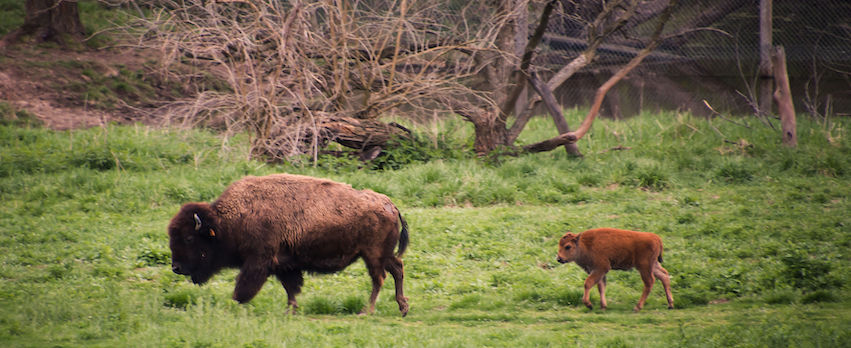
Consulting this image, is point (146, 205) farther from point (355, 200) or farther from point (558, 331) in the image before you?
point (558, 331)

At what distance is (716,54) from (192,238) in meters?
14.5

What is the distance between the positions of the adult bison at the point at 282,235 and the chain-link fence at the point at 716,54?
34.2 feet

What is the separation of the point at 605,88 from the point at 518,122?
1839 mm

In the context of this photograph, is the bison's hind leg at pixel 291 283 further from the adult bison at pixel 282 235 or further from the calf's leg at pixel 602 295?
the calf's leg at pixel 602 295

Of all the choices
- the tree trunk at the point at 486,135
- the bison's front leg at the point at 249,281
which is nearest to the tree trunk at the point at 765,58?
the tree trunk at the point at 486,135

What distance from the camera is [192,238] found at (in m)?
6.72

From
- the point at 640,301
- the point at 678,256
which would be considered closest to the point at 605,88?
the point at 678,256

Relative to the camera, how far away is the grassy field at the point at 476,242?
604 cm

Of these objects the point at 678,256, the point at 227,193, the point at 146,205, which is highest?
the point at 227,193

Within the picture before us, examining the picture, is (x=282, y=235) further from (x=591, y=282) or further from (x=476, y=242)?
(x=476, y=242)

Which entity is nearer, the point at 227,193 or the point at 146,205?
the point at 227,193

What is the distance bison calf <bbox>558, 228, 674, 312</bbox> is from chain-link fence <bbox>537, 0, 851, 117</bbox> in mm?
9635

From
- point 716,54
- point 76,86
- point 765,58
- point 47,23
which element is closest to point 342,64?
point 76,86

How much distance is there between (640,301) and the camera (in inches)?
273
